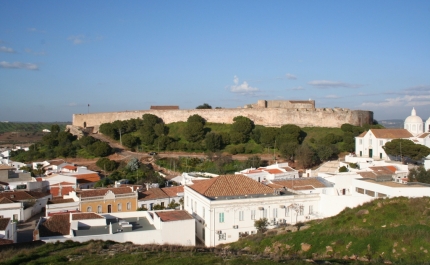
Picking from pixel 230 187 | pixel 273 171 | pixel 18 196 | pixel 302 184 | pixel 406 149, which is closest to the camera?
pixel 230 187

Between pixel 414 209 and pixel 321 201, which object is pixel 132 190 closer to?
pixel 321 201

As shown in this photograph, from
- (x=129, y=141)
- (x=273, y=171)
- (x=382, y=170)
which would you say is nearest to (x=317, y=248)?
(x=382, y=170)

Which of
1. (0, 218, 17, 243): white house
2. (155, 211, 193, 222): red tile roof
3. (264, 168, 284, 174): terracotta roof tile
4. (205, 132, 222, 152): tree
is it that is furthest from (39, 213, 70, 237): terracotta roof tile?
(205, 132, 222, 152): tree

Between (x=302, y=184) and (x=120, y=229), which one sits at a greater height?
(x=302, y=184)

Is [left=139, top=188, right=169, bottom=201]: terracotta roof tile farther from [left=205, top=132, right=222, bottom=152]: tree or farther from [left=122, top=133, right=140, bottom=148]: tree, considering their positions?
[left=122, top=133, right=140, bottom=148]: tree

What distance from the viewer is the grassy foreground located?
803 centimetres

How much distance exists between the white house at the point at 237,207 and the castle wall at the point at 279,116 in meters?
20.1

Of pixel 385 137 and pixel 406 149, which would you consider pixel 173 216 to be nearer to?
pixel 406 149

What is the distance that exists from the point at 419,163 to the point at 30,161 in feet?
100

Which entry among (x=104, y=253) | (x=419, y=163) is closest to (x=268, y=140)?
(x=419, y=163)

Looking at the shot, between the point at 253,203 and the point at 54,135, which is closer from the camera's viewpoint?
the point at 253,203

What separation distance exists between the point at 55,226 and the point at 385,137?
68.5ft

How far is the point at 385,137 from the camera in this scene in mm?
25859

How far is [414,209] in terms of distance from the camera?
11.5 meters
